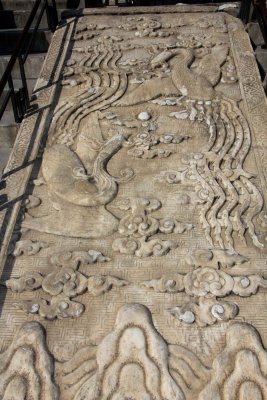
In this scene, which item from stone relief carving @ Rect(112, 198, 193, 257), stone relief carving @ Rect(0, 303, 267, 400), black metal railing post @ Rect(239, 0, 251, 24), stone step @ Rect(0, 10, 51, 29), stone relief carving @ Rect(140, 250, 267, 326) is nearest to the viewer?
stone relief carving @ Rect(0, 303, 267, 400)

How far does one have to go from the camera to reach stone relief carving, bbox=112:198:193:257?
2.44 metres

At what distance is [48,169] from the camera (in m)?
2.93

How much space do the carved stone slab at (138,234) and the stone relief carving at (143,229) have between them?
0.01 m

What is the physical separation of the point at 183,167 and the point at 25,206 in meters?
1.34

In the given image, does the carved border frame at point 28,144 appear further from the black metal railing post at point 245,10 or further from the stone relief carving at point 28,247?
the black metal railing post at point 245,10

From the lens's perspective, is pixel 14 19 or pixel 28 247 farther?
pixel 14 19

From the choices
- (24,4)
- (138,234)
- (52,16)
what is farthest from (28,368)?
(24,4)

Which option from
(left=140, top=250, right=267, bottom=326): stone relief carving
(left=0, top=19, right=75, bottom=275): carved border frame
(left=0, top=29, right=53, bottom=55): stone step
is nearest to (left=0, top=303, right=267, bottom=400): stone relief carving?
(left=140, top=250, right=267, bottom=326): stone relief carving

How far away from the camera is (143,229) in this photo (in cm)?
254

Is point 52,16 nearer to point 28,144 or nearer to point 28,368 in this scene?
point 28,144

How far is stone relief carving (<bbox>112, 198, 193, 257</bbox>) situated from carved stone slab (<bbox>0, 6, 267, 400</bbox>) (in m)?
0.01

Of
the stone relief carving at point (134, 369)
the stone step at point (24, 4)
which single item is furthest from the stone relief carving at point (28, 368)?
the stone step at point (24, 4)

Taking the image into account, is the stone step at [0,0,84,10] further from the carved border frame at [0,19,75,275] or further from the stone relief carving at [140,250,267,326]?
the stone relief carving at [140,250,267,326]

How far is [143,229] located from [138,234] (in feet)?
0.17
